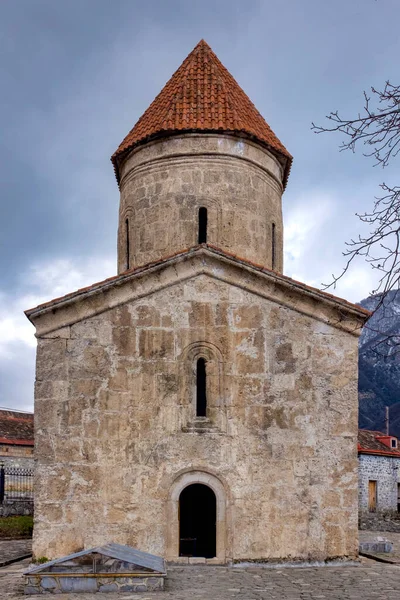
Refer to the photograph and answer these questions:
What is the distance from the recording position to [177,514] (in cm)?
918

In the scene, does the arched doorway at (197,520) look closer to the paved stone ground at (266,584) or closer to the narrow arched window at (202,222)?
the paved stone ground at (266,584)

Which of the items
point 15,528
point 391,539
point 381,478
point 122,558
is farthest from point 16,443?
point 122,558

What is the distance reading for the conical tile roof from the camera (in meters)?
12.3

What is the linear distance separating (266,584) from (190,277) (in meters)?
4.19

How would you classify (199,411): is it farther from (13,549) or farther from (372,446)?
(372,446)

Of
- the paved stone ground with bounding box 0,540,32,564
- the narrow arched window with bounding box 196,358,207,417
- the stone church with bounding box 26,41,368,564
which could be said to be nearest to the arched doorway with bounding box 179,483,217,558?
the stone church with bounding box 26,41,368,564

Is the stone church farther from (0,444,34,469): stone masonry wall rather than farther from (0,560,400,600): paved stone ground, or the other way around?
(0,444,34,469): stone masonry wall

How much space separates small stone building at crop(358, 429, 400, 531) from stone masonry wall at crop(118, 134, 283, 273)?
14504 millimetres

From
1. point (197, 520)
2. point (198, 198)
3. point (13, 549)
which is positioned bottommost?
point (13, 549)

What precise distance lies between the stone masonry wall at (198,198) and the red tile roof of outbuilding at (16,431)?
11776 millimetres

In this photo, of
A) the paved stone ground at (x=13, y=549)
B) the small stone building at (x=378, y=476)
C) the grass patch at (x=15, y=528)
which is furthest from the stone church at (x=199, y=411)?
the small stone building at (x=378, y=476)

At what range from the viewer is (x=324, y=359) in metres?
9.77

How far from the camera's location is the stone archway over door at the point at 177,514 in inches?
359

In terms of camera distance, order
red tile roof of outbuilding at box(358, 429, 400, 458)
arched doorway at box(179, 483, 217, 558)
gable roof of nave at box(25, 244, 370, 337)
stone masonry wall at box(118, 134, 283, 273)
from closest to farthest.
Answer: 1. gable roof of nave at box(25, 244, 370, 337)
2. arched doorway at box(179, 483, 217, 558)
3. stone masonry wall at box(118, 134, 283, 273)
4. red tile roof of outbuilding at box(358, 429, 400, 458)
